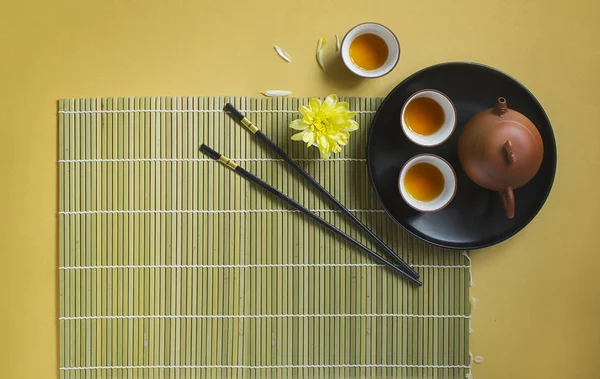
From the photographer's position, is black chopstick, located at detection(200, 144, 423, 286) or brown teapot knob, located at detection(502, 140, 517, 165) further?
black chopstick, located at detection(200, 144, 423, 286)

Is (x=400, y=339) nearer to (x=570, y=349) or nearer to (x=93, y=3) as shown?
(x=570, y=349)

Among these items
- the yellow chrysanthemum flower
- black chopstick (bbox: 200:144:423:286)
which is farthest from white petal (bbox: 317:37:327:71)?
black chopstick (bbox: 200:144:423:286)

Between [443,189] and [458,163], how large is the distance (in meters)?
0.08

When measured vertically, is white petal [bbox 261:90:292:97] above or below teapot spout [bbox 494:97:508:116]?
above

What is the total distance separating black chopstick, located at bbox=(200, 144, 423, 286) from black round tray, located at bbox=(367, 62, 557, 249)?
9 cm

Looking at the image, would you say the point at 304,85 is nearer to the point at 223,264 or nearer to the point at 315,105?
the point at 315,105

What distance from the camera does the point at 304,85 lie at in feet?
3.05

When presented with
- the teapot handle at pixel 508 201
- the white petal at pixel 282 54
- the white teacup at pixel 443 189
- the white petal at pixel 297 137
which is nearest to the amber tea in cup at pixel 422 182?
the white teacup at pixel 443 189

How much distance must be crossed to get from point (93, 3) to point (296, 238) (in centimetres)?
65

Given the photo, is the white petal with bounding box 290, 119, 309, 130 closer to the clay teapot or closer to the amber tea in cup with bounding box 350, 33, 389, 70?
the amber tea in cup with bounding box 350, 33, 389, 70

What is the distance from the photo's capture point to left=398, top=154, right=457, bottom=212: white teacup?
2.72 feet

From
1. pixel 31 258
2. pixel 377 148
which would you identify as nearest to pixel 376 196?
pixel 377 148

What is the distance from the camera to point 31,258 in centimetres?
94

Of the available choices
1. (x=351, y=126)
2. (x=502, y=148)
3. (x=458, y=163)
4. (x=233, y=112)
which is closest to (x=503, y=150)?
(x=502, y=148)
